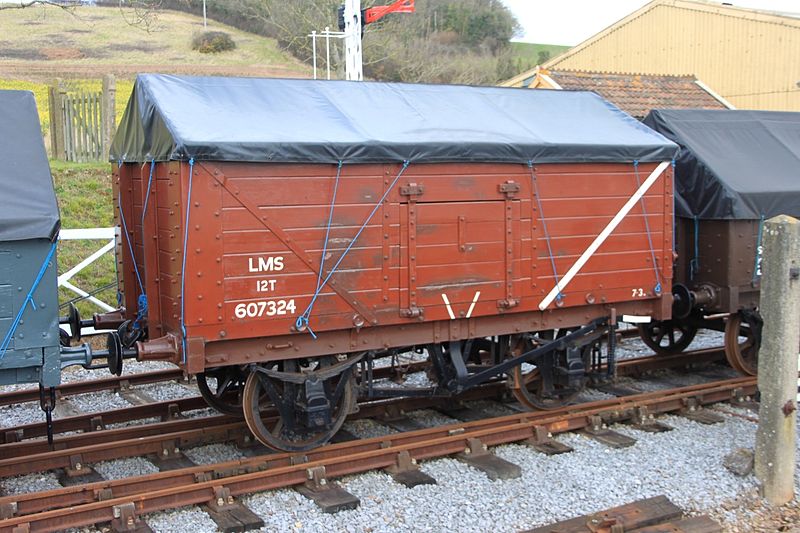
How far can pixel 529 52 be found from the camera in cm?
6438

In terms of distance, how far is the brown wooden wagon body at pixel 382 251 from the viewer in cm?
676

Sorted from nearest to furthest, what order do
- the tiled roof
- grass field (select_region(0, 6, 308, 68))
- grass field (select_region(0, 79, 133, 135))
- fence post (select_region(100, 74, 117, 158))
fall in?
1. fence post (select_region(100, 74, 117, 158))
2. the tiled roof
3. grass field (select_region(0, 79, 133, 135))
4. grass field (select_region(0, 6, 308, 68))

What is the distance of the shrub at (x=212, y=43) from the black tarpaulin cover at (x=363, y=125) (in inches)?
1742

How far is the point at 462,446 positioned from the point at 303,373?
1.65 m

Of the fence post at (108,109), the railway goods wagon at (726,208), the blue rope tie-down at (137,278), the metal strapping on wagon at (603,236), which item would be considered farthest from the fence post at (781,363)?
the fence post at (108,109)

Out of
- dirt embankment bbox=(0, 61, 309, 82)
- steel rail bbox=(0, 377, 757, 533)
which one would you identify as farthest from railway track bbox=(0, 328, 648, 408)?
dirt embankment bbox=(0, 61, 309, 82)

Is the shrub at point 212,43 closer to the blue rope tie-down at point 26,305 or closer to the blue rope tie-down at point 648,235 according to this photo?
the blue rope tie-down at point 648,235

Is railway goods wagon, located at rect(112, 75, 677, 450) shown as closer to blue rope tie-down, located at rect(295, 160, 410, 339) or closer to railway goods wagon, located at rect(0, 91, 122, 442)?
blue rope tie-down, located at rect(295, 160, 410, 339)

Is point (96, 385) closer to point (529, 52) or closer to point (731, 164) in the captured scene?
point (731, 164)

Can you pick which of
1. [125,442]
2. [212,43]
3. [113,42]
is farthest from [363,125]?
[113,42]

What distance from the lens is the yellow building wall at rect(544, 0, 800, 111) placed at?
925 inches

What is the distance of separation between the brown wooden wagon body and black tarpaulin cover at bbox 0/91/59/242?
0.99m

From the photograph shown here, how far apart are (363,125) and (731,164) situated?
501 centimetres

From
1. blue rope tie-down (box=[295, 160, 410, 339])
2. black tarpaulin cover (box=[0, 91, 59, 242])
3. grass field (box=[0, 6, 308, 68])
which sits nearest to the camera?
black tarpaulin cover (box=[0, 91, 59, 242])
